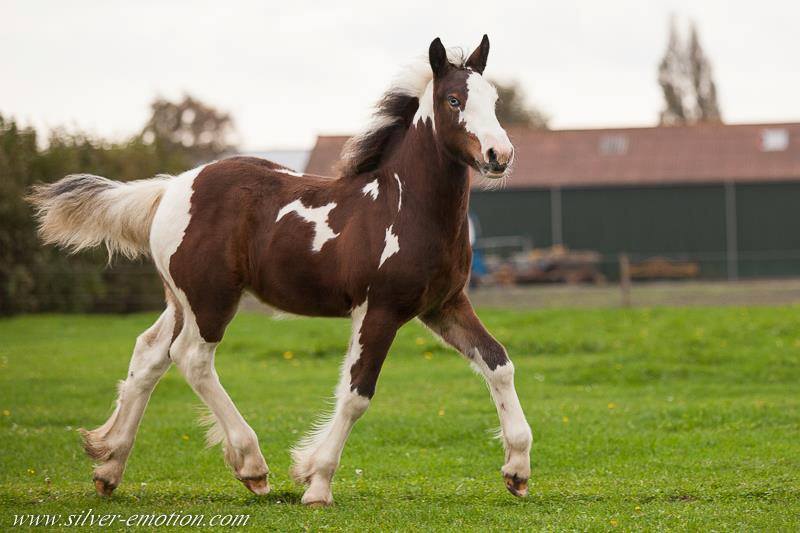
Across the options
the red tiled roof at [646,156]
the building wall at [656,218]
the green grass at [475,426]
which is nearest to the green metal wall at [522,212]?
the building wall at [656,218]

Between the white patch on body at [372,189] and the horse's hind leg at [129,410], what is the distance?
1.59 m

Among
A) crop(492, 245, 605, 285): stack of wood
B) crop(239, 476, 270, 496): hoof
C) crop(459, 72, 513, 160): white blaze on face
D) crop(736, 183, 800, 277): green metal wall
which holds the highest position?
crop(459, 72, 513, 160): white blaze on face

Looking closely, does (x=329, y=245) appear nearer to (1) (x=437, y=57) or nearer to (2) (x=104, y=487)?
(1) (x=437, y=57)

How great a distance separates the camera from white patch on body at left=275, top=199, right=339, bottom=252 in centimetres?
657

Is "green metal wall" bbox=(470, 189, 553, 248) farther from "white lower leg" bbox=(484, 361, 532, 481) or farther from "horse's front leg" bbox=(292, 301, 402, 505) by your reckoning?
"horse's front leg" bbox=(292, 301, 402, 505)

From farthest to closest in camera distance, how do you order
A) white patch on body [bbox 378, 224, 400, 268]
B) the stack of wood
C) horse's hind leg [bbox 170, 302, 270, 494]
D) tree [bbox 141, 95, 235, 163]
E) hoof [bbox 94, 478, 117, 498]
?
tree [bbox 141, 95, 235, 163] < the stack of wood < hoof [bbox 94, 478, 117, 498] < horse's hind leg [bbox 170, 302, 270, 494] < white patch on body [bbox 378, 224, 400, 268]

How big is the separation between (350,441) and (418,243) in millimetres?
3765


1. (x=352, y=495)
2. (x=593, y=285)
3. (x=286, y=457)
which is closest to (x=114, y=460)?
(x=352, y=495)

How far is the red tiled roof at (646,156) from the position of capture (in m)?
41.5

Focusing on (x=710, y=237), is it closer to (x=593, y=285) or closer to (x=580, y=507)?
(x=593, y=285)

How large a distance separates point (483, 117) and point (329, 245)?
4.13 feet

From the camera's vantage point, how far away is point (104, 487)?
270 inches

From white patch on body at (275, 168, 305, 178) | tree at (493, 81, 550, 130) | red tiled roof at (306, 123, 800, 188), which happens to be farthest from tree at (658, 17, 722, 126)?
white patch on body at (275, 168, 305, 178)

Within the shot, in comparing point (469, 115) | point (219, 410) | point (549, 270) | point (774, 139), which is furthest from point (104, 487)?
point (774, 139)
